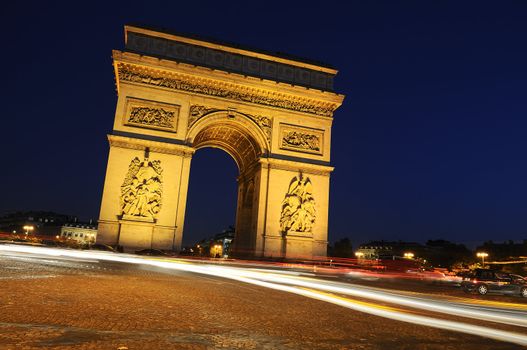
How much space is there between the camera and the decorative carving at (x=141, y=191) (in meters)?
21.4

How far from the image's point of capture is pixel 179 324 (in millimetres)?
4418

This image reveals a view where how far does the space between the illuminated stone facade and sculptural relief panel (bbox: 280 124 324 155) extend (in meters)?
0.06

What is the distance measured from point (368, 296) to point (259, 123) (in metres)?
17.3

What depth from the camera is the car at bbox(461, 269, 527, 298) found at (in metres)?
15.7

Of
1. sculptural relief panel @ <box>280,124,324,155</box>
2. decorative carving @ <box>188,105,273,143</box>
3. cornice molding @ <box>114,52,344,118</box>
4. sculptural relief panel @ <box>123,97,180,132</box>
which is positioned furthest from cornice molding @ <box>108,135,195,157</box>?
sculptural relief panel @ <box>280,124,324,155</box>

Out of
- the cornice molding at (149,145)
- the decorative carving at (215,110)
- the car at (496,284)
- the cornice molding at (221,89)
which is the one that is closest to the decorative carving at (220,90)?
the cornice molding at (221,89)

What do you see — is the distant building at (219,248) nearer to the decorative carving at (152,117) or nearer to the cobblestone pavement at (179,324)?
the decorative carving at (152,117)

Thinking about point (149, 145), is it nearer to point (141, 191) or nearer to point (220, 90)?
point (141, 191)

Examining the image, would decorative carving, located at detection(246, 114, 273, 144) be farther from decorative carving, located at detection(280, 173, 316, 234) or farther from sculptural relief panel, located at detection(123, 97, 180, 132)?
sculptural relief panel, located at detection(123, 97, 180, 132)

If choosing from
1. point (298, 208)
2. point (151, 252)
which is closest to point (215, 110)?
point (298, 208)

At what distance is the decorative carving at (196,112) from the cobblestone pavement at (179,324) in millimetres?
17397

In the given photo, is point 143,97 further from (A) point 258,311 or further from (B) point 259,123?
(A) point 258,311

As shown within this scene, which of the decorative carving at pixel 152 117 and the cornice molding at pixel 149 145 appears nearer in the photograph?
the cornice molding at pixel 149 145

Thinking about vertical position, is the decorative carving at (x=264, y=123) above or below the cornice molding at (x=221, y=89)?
below
